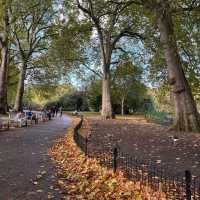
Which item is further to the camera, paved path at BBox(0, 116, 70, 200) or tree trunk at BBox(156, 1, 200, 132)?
tree trunk at BBox(156, 1, 200, 132)

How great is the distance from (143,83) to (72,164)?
4480 cm

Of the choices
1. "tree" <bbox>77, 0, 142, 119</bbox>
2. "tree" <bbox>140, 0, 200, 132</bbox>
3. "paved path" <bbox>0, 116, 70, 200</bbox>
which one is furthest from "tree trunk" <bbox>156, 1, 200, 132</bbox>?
"tree" <bbox>77, 0, 142, 119</bbox>

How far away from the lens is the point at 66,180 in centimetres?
987

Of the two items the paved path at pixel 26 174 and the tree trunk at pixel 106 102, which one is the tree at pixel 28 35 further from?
the paved path at pixel 26 174

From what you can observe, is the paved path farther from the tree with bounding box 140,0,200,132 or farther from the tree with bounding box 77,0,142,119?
the tree with bounding box 77,0,142,119

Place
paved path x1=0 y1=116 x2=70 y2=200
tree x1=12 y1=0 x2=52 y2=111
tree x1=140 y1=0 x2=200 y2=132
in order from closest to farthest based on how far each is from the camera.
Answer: paved path x1=0 y1=116 x2=70 y2=200
tree x1=140 y1=0 x2=200 y2=132
tree x1=12 y1=0 x2=52 y2=111

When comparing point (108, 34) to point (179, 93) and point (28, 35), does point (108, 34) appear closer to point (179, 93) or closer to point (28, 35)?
point (28, 35)

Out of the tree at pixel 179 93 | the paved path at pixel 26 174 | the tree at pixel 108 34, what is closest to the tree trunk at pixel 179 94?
the tree at pixel 179 93

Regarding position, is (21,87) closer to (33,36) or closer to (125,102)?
(33,36)

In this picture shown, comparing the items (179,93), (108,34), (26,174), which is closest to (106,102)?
(108,34)

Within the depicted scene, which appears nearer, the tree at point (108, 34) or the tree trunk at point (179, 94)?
the tree trunk at point (179, 94)

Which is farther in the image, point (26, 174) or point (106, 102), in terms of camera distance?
point (106, 102)

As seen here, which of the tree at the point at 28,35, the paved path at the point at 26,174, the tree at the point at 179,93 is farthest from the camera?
the tree at the point at 28,35

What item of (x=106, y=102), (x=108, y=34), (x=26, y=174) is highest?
(x=108, y=34)
